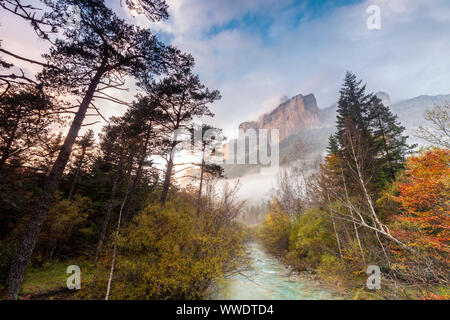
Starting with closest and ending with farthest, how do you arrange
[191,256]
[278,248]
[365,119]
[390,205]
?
[191,256]
[390,205]
[365,119]
[278,248]

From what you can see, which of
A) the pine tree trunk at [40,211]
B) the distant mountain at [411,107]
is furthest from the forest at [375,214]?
the distant mountain at [411,107]

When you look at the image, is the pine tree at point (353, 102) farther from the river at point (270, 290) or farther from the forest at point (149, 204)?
the river at point (270, 290)

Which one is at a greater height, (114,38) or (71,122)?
(114,38)

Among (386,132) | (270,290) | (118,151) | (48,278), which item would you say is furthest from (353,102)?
(48,278)

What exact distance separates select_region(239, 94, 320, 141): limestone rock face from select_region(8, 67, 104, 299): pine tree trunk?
A: 418 ft

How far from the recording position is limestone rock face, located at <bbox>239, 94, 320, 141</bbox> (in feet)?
404

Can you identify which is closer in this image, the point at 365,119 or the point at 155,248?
the point at 155,248

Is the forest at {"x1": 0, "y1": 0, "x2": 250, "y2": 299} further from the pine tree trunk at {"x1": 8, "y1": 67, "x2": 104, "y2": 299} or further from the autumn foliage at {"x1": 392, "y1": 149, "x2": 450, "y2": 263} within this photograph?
the autumn foliage at {"x1": 392, "y1": 149, "x2": 450, "y2": 263}

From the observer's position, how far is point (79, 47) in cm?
527

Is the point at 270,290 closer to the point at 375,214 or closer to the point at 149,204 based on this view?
the point at 375,214

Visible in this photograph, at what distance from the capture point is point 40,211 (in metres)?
4.50
